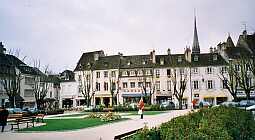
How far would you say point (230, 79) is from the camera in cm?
5719

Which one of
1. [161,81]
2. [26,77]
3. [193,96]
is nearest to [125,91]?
[161,81]

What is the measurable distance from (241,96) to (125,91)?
2165 cm

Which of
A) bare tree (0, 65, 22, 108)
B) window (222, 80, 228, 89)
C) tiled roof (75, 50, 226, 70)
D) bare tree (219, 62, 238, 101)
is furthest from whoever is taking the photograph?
tiled roof (75, 50, 226, 70)

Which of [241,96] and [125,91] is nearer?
[241,96]

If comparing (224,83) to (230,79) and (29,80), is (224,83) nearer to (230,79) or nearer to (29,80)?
(230,79)

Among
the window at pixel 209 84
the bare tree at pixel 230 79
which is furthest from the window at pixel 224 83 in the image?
the window at pixel 209 84

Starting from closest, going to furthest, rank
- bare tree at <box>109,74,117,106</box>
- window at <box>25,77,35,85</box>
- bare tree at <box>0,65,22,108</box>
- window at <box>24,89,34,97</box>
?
bare tree at <box>0,65,22,108</box>, window at <box>24,89,34,97</box>, window at <box>25,77,35,85</box>, bare tree at <box>109,74,117,106</box>

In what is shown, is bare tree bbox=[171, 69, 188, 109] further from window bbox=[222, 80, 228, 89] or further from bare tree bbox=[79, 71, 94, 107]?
bare tree bbox=[79, 71, 94, 107]

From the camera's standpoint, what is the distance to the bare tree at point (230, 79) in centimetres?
5546

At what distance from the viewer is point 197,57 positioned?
2623 inches

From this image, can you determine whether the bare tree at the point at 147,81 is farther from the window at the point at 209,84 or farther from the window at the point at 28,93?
the window at the point at 28,93

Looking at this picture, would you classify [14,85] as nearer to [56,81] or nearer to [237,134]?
[56,81]

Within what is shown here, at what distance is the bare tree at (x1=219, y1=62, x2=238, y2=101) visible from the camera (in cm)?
5546

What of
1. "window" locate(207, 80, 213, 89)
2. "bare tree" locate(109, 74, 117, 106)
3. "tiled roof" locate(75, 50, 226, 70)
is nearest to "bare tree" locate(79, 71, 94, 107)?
"tiled roof" locate(75, 50, 226, 70)
